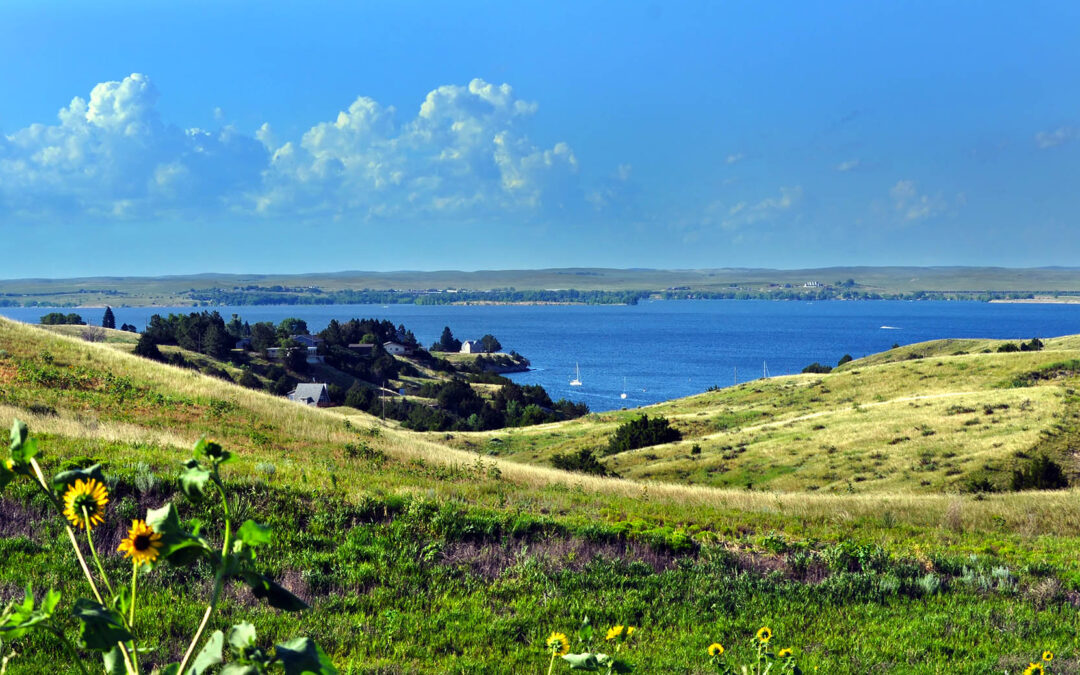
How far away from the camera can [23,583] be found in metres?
6.68

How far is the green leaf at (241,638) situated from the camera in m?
2.47

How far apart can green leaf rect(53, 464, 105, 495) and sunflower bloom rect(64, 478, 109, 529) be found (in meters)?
0.02

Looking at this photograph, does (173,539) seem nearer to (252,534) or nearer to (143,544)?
(143,544)

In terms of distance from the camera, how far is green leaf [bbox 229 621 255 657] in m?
2.47

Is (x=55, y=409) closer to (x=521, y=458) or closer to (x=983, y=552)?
(x=983, y=552)

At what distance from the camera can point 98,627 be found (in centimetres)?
254

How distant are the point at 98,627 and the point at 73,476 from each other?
50 cm

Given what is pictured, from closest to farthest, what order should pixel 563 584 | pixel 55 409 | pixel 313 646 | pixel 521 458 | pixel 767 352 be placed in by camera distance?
pixel 313 646 < pixel 563 584 < pixel 55 409 < pixel 521 458 < pixel 767 352

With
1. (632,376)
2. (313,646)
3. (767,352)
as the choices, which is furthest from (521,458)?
(767,352)

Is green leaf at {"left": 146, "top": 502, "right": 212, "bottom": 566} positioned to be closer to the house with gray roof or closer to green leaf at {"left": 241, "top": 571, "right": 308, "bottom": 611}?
green leaf at {"left": 241, "top": 571, "right": 308, "bottom": 611}

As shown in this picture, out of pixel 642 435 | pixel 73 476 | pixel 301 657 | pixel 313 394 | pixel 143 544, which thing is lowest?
pixel 313 394

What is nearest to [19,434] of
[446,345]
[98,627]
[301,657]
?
[98,627]

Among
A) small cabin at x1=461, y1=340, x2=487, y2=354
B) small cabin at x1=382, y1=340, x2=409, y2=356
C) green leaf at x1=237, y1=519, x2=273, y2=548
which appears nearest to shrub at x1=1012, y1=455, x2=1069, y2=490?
green leaf at x1=237, y1=519, x2=273, y2=548

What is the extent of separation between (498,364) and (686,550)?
128872 millimetres
